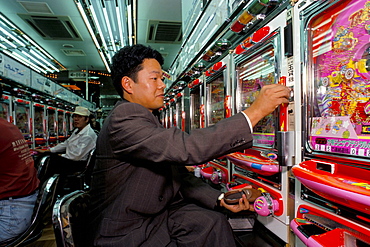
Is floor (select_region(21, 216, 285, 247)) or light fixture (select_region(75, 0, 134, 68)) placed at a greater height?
light fixture (select_region(75, 0, 134, 68))

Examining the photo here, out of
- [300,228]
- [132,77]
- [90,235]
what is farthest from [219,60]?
[90,235]

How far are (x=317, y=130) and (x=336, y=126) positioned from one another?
11 centimetres

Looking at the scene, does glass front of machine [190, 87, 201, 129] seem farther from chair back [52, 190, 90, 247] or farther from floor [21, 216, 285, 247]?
chair back [52, 190, 90, 247]

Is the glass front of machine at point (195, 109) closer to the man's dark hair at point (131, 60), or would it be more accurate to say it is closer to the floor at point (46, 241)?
the man's dark hair at point (131, 60)

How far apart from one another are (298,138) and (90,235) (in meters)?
1.15

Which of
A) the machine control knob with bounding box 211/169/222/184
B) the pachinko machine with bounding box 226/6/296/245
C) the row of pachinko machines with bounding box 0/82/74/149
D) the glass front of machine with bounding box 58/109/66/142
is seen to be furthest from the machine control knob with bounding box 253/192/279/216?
the glass front of machine with bounding box 58/109/66/142

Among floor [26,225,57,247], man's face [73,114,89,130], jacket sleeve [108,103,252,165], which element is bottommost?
floor [26,225,57,247]

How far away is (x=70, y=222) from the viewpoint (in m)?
0.98

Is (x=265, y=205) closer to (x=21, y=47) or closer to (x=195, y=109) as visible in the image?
(x=195, y=109)

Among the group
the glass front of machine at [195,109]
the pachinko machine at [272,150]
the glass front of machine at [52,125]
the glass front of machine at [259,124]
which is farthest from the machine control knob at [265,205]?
the glass front of machine at [52,125]

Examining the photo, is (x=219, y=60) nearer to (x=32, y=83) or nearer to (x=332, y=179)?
(x=332, y=179)

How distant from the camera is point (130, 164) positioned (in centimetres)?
113

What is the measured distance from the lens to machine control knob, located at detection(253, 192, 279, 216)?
4.28 feet

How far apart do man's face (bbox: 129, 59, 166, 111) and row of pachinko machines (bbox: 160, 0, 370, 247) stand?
689 millimetres
